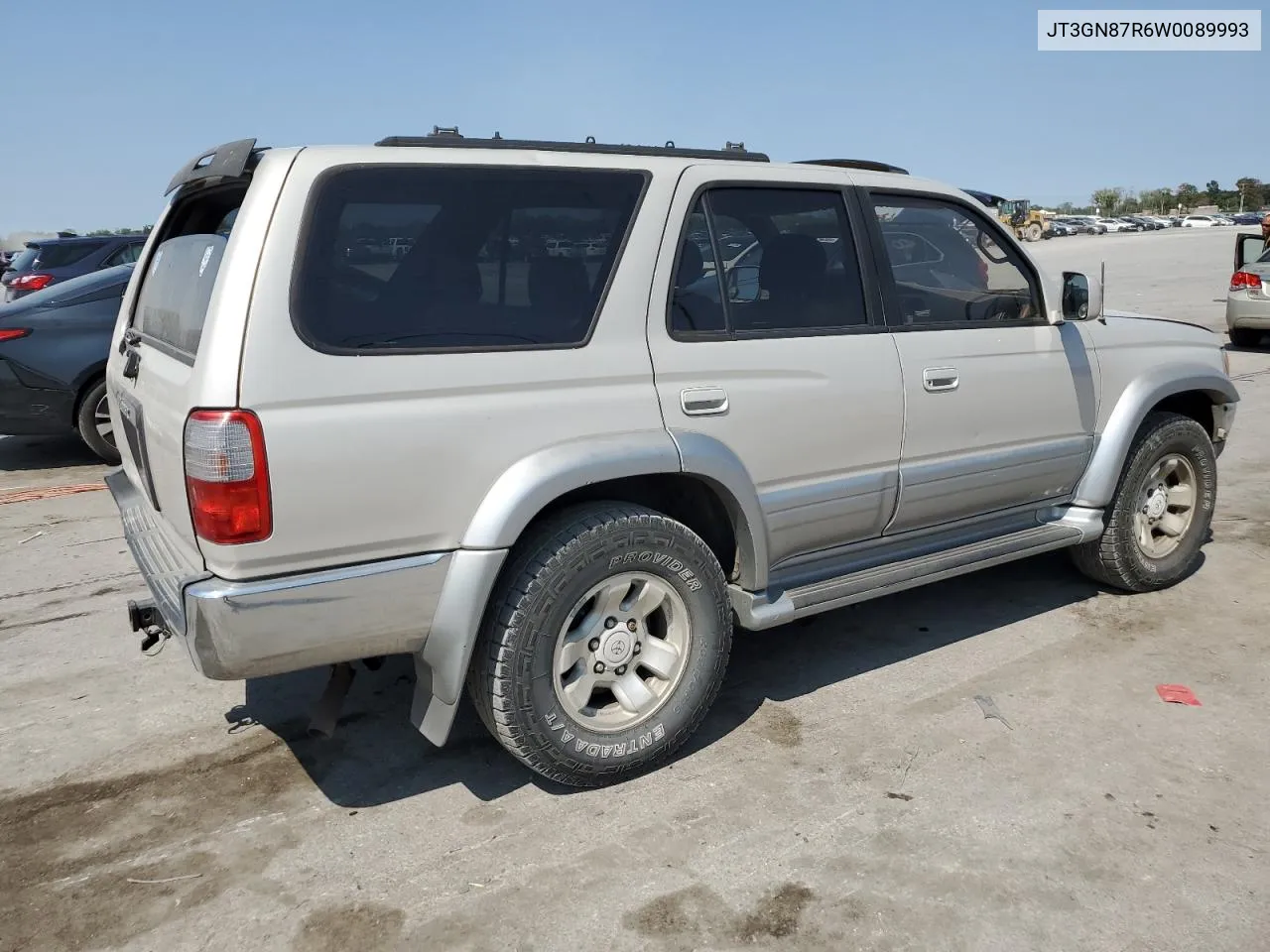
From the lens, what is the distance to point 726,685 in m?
4.06

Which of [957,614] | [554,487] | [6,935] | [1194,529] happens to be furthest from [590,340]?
[1194,529]

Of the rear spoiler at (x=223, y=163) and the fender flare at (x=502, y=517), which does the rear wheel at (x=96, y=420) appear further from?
the fender flare at (x=502, y=517)

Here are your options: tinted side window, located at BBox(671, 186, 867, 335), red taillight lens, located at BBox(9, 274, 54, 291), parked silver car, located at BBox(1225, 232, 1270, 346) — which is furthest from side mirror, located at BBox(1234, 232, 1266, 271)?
red taillight lens, located at BBox(9, 274, 54, 291)

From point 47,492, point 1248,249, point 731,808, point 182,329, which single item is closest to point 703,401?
point 731,808

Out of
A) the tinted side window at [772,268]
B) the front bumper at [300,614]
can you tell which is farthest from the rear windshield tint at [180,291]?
the tinted side window at [772,268]

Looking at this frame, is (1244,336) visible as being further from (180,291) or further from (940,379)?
(180,291)

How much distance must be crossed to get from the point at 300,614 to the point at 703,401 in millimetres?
1374

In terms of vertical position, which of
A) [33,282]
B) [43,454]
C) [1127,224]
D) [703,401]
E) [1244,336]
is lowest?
[1127,224]

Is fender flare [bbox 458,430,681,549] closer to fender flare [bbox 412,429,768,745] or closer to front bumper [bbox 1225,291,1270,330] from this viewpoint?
fender flare [bbox 412,429,768,745]

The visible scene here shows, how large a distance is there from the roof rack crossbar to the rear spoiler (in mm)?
384

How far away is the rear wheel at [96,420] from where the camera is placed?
7723 millimetres

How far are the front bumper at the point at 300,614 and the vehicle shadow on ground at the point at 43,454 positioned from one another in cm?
620

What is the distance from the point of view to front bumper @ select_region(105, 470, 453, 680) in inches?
106

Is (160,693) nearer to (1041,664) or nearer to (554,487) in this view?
(554,487)
